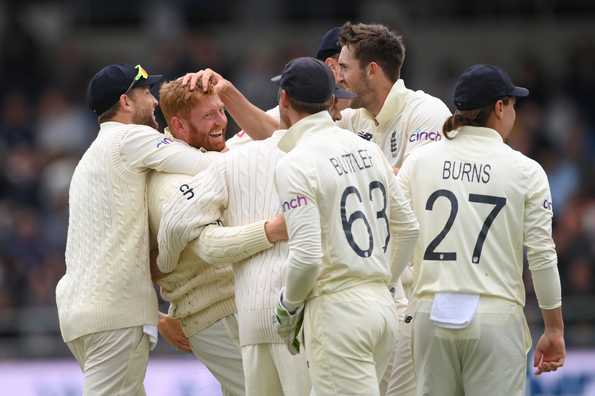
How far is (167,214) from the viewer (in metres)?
6.78

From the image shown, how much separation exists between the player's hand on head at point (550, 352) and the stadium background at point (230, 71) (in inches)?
234

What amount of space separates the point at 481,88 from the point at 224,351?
6.32 feet

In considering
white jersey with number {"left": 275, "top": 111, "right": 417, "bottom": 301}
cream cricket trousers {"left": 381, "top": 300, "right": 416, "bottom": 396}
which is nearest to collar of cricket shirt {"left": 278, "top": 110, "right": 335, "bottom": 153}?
white jersey with number {"left": 275, "top": 111, "right": 417, "bottom": 301}

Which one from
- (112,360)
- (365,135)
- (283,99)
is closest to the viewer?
(283,99)

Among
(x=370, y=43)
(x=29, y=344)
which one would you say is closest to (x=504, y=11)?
(x=29, y=344)

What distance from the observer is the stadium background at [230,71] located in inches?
552

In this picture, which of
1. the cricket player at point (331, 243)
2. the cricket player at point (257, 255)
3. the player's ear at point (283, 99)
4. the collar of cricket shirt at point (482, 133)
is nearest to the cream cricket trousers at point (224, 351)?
the cricket player at point (257, 255)

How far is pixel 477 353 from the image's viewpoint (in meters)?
6.56

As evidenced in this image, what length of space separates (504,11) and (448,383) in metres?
12.0

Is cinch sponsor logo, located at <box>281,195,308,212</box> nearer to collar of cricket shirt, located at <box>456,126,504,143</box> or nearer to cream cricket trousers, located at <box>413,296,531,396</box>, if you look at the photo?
cream cricket trousers, located at <box>413,296,531,396</box>

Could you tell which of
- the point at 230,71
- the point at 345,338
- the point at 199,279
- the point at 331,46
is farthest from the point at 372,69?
the point at 230,71

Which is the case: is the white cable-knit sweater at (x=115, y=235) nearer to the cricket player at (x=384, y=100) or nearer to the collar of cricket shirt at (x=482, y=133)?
the cricket player at (x=384, y=100)

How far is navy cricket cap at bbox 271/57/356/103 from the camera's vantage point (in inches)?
245

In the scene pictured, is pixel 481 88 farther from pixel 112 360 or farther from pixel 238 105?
pixel 112 360
